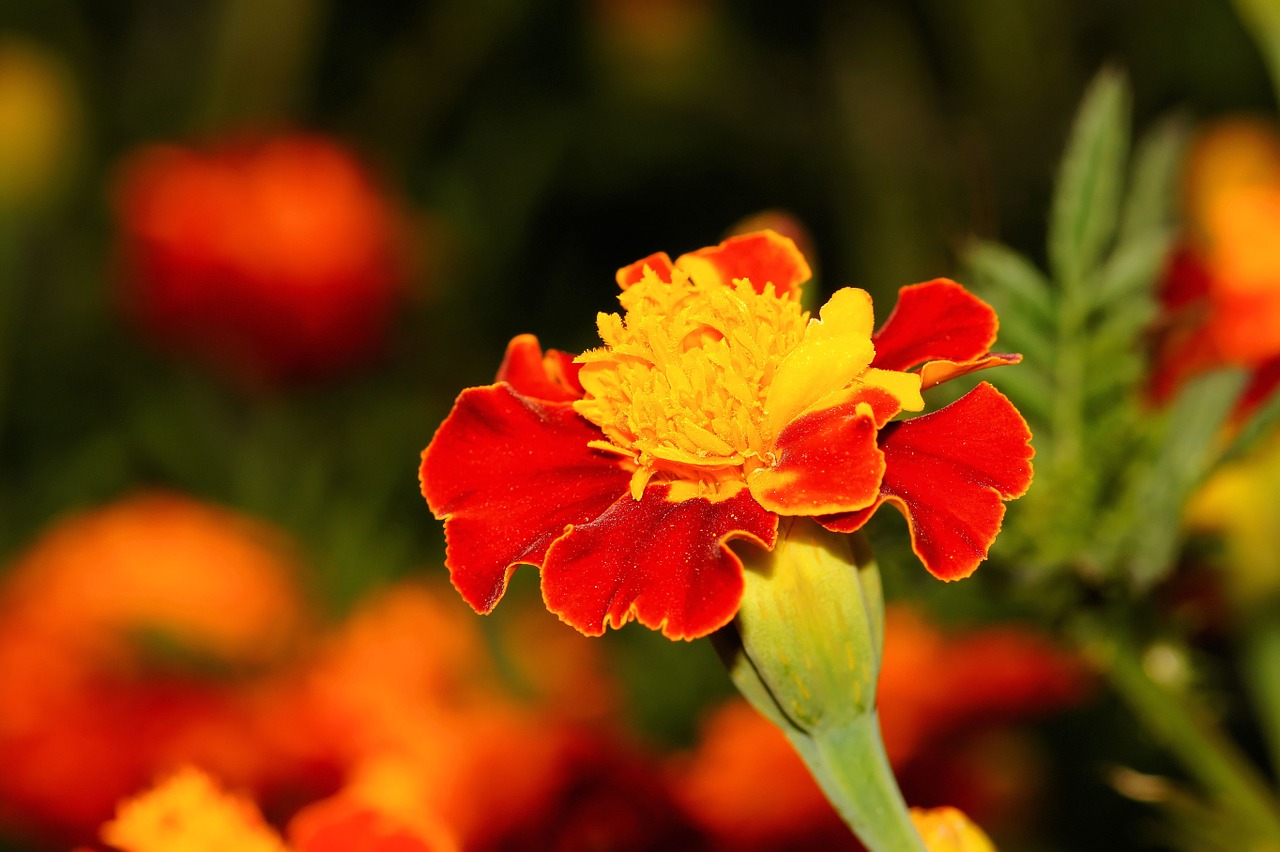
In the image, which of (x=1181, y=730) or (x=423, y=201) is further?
(x=423, y=201)

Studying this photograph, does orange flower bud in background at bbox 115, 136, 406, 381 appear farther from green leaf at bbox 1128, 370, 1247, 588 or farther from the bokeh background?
green leaf at bbox 1128, 370, 1247, 588

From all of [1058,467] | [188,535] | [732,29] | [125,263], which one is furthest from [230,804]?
[732,29]

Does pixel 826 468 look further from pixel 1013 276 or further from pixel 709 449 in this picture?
pixel 1013 276

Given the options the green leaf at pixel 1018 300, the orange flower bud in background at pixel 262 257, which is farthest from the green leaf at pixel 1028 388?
the orange flower bud in background at pixel 262 257

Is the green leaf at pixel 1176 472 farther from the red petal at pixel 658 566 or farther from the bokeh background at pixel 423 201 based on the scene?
the bokeh background at pixel 423 201

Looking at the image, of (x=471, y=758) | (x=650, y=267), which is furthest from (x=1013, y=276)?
(x=471, y=758)

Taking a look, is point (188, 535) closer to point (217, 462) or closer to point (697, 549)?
point (217, 462)
